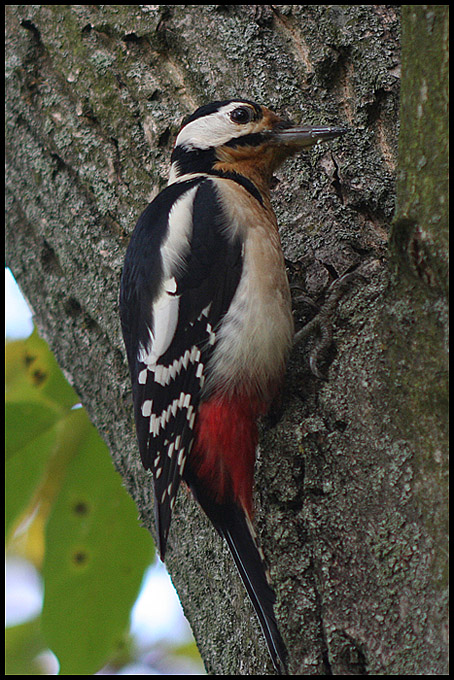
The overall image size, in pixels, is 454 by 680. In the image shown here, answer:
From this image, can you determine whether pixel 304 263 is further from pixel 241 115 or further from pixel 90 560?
pixel 90 560

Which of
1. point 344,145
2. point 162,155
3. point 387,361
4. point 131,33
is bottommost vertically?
point 387,361

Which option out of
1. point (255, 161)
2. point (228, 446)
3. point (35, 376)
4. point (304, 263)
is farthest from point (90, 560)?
point (255, 161)

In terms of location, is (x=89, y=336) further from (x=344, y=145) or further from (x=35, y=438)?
(x=344, y=145)

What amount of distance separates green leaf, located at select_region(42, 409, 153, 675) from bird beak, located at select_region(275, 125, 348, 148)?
1.15 m

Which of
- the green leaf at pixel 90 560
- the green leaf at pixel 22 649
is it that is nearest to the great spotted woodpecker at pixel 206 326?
the green leaf at pixel 90 560

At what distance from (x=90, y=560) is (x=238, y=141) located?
1.46 meters

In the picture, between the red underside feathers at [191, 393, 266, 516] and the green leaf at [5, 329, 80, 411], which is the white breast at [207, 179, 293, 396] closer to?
the red underside feathers at [191, 393, 266, 516]

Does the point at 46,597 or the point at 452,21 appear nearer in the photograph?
the point at 452,21

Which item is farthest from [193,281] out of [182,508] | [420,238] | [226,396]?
[420,238]

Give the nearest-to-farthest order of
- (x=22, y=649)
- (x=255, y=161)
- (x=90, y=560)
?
(x=90, y=560) → (x=255, y=161) → (x=22, y=649)

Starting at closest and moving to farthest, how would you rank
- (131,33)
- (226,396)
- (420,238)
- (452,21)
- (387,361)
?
(452,21)
(420,238)
(387,361)
(226,396)
(131,33)

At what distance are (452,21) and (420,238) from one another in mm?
367

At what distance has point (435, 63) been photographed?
1270 millimetres

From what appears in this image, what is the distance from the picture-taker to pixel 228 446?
2.06 m
